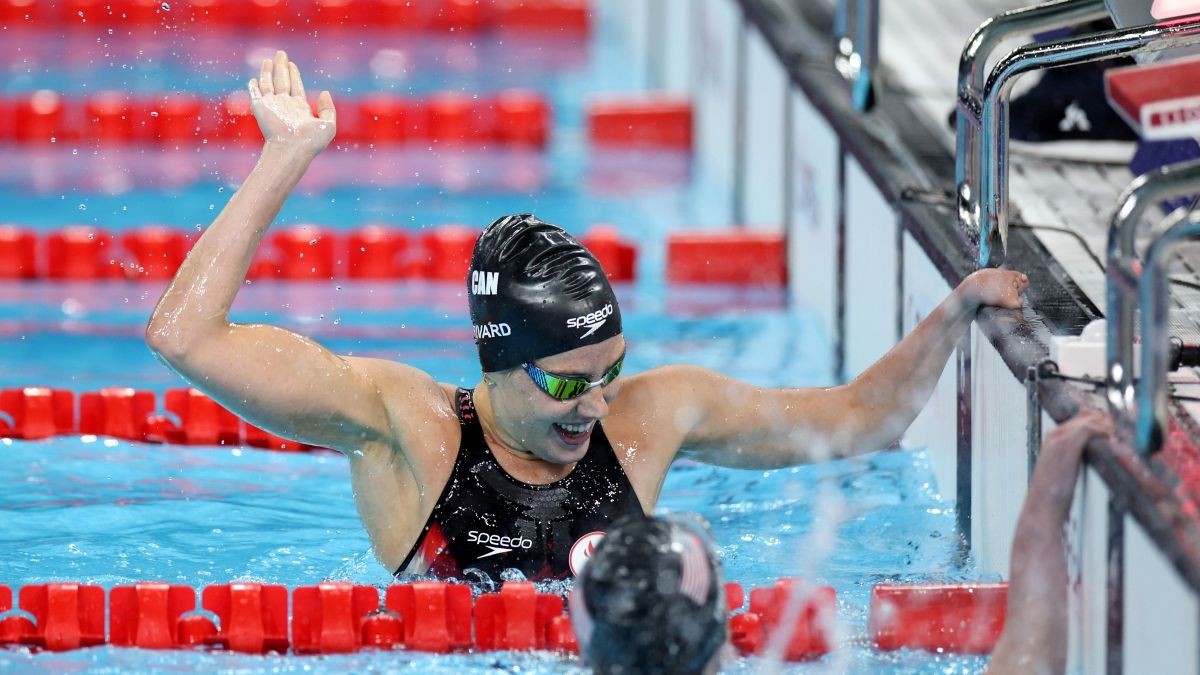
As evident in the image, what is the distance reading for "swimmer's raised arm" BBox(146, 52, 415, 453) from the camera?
9.01ft

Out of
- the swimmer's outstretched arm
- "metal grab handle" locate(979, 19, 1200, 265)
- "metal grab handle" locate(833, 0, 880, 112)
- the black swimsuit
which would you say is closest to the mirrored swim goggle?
the black swimsuit

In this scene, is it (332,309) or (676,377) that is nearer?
(676,377)

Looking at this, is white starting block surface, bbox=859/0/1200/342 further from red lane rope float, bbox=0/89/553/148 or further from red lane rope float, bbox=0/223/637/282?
red lane rope float, bbox=0/89/553/148

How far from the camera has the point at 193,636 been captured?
3.06 meters

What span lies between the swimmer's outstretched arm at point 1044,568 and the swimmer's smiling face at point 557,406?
2.17 feet

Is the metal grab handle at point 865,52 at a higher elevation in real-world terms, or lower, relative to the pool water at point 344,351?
higher

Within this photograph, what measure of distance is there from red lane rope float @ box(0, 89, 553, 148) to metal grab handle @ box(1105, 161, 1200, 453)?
5018 millimetres

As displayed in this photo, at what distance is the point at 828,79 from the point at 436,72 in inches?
139

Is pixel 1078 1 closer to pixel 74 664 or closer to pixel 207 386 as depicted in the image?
pixel 207 386

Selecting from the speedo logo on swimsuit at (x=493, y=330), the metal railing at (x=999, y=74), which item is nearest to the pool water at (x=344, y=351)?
the speedo logo on swimsuit at (x=493, y=330)

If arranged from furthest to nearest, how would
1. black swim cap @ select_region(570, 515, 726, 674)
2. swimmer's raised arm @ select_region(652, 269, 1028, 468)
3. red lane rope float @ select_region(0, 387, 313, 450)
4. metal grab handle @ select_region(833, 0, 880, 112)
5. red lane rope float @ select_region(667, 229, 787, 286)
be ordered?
red lane rope float @ select_region(667, 229, 787, 286)
metal grab handle @ select_region(833, 0, 880, 112)
red lane rope float @ select_region(0, 387, 313, 450)
swimmer's raised arm @ select_region(652, 269, 1028, 468)
black swim cap @ select_region(570, 515, 726, 674)

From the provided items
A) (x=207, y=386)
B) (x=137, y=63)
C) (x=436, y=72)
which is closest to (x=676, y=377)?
(x=207, y=386)

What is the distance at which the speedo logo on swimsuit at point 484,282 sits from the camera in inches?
114

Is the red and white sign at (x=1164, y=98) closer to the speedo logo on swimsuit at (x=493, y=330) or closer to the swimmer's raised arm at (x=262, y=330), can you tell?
the speedo logo on swimsuit at (x=493, y=330)
